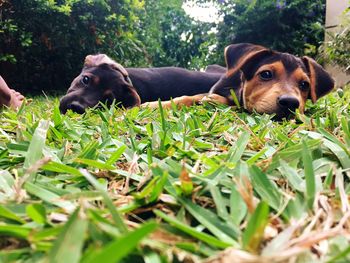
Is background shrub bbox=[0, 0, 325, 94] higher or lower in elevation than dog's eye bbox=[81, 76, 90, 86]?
lower

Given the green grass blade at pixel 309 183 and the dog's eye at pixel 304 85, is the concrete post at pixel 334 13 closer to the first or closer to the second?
the dog's eye at pixel 304 85

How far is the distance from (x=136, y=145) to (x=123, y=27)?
6.98m

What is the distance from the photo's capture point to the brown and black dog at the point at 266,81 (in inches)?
109

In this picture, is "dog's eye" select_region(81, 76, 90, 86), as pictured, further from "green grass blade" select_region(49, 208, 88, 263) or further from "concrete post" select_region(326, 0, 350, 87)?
"concrete post" select_region(326, 0, 350, 87)

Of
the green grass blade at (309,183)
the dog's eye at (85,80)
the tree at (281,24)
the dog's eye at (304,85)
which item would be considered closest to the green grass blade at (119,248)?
the green grass blade at (309,183)

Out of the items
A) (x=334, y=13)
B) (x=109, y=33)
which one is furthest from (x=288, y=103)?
(x=334, y=13)

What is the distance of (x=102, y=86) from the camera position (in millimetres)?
3652

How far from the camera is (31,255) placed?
54 cm

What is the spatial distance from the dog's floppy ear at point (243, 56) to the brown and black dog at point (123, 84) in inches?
16.4

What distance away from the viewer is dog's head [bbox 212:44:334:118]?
2670 mm

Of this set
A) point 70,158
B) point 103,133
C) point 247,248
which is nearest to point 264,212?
point 247,248

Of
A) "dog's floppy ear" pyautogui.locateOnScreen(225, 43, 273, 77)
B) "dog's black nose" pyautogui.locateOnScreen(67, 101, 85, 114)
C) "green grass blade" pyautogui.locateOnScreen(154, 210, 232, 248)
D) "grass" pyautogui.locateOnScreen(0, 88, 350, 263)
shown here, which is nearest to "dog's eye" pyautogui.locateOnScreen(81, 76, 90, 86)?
"dog's black nose" pyautogui.locateOnScreen(67, 101, 85, 114)

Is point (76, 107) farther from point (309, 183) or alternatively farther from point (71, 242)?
point (71, 242)

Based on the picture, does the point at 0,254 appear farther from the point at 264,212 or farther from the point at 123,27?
the point at 123,27
